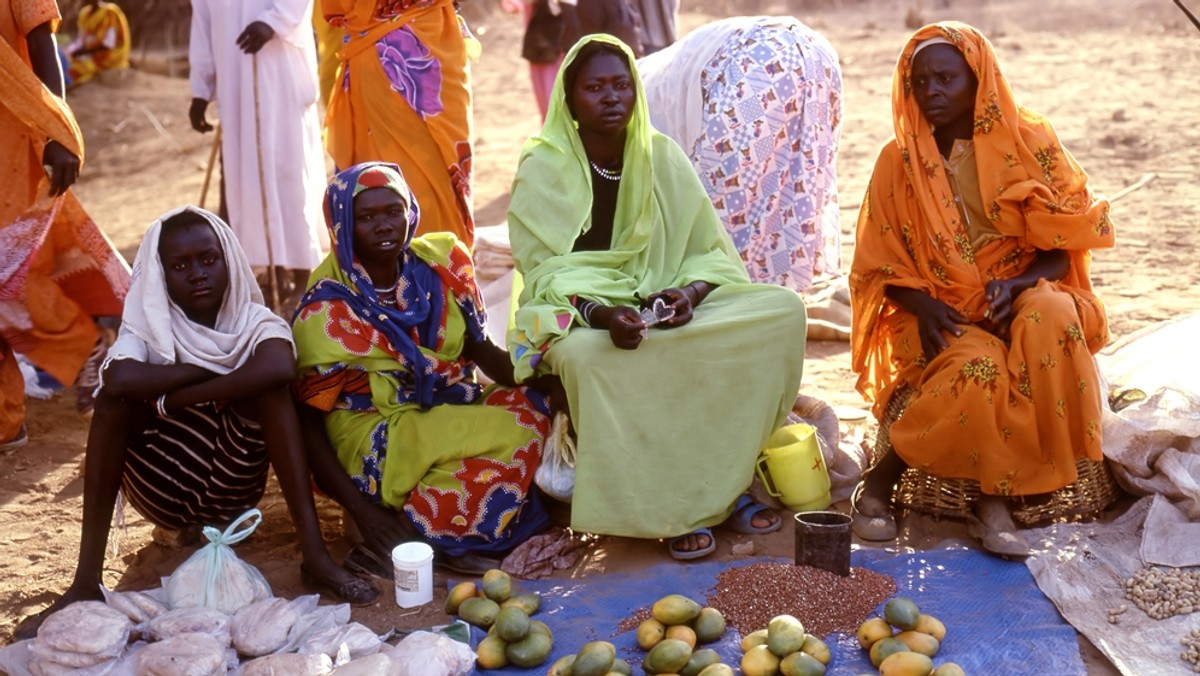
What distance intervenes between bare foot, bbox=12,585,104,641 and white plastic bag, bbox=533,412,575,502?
125cm

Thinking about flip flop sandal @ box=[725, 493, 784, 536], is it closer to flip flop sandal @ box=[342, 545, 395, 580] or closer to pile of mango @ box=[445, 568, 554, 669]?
pile of mango @ box=[445, 568, 554, 669]

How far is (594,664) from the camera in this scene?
3.06 meters

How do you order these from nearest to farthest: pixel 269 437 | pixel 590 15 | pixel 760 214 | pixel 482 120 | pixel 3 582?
pixel 269 437 < pixel 3 582 < pixel 760 214 < pixel 590 15 < pixel 482 120

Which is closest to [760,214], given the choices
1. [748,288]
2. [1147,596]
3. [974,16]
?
[748,288]

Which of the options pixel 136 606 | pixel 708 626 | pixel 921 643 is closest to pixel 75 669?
pixel 136 606

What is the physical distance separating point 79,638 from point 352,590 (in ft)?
2.44

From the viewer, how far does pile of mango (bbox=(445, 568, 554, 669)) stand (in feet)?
10.5

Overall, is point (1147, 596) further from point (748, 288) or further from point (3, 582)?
point (3, 582)

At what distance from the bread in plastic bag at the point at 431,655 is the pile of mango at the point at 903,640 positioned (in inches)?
38.5

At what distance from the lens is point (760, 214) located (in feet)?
16.1

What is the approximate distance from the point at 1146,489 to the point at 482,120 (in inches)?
321

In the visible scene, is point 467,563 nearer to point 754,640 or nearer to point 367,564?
point 367,564

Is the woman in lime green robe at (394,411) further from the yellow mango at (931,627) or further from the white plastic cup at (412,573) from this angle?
the yellow mango at (931,627)

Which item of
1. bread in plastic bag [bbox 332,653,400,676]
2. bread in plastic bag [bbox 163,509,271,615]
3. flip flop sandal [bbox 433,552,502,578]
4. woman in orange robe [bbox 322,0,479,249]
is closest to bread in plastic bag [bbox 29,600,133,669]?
bread in plastic bag [bbox 163,509,271,615]
